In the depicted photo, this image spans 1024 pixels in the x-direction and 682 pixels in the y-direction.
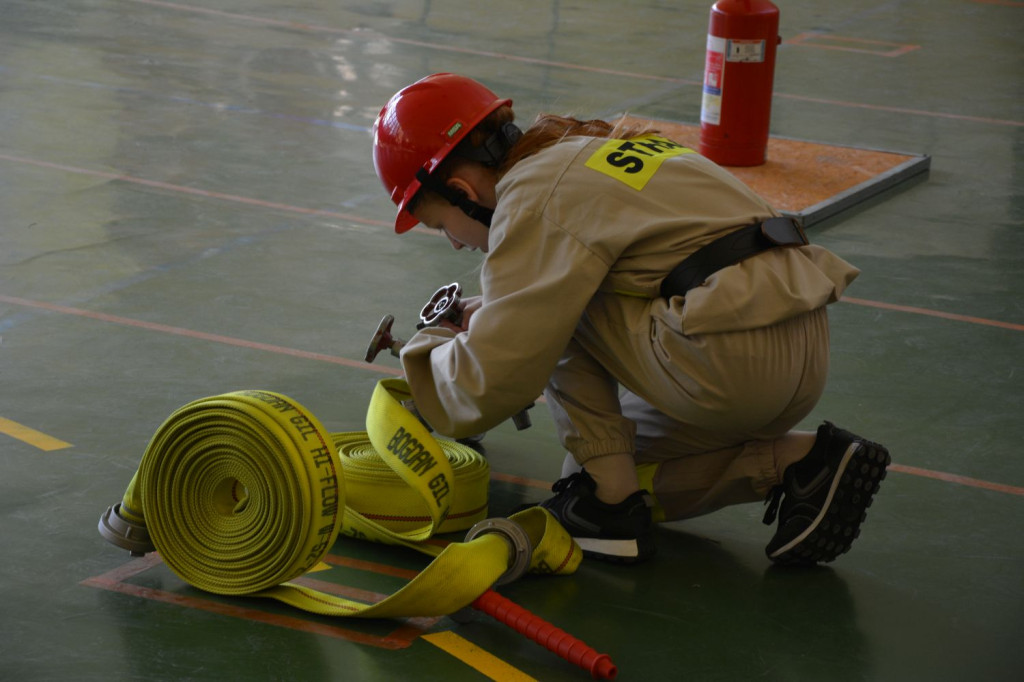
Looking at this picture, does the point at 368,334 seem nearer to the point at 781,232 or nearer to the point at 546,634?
the point at 781,232

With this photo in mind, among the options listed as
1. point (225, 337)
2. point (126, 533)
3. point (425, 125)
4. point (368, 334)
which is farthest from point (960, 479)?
point (225, 337)

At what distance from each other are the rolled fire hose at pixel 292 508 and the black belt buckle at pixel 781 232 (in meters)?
0.94

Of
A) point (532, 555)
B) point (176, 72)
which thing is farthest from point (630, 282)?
point (176, 72)

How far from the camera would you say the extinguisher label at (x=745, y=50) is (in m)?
7.73

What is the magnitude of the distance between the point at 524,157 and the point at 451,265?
109 inches

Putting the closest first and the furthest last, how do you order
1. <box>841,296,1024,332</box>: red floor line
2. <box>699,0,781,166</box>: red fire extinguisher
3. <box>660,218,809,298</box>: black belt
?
<box>660,218,809,298</box>: black belt
<box>841,296,1024,332</box>: red floor line
<box>699,0,781,166</box>: red fire extinguisher

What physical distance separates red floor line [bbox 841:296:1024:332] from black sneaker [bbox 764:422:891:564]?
235 centimetres

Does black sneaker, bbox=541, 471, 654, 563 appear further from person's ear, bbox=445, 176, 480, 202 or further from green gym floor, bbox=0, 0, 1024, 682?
person's ear, bbox=445, 176, 480, 202

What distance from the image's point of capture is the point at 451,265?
6.25 metres

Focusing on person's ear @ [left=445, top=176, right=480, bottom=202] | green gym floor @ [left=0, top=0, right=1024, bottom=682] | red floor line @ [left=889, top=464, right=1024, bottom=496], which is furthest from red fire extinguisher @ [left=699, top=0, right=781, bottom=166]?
person's ear @ [left=445, top=176, right=480, bottom=202]

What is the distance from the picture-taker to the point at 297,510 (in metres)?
3.16

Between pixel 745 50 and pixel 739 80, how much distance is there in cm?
18

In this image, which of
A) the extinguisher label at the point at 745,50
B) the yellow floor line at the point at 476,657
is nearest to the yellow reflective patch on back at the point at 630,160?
the yellow floor line at the point at 476,657

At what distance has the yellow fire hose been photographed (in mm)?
3172
